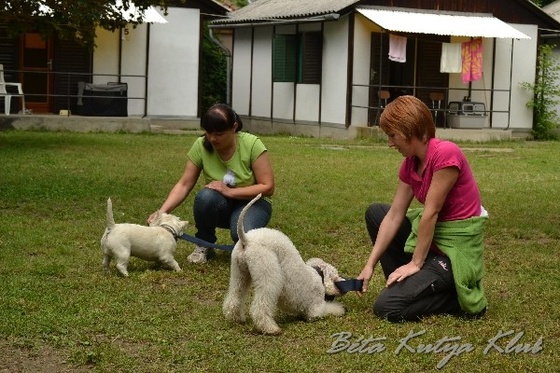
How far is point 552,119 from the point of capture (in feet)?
92.6

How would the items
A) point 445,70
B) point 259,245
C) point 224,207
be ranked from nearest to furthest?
point 259,245 < point 224,207 < point 445,70

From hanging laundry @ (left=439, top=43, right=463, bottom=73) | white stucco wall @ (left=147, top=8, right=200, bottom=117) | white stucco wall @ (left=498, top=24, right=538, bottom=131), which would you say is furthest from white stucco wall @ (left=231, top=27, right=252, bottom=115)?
white stucco wall @ (left=498, top=24, right=538, bottom=131)

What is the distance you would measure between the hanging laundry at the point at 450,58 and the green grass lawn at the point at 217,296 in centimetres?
1139

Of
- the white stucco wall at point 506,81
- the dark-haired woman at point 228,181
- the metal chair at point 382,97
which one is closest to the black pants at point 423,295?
the dark-haired woman at point 228,181

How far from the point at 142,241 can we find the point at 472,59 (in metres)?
19.5

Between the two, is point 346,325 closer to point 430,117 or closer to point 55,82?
A: point 430,117

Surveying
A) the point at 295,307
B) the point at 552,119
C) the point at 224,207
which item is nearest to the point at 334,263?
the point at 224,207

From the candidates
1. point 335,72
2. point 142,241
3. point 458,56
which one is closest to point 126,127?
point 335,72

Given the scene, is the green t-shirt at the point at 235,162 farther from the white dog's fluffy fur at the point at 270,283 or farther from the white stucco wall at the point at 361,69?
the white stucco wall at the point at 361,69

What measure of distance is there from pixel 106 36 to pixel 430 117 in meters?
20.2

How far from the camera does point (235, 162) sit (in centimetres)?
787

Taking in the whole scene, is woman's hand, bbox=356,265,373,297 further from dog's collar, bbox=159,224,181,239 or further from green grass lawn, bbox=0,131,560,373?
dog's collar, bbox=159,224,181,239

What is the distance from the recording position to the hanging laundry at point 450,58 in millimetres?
25359

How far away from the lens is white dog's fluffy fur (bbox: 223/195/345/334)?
19.1 feet
